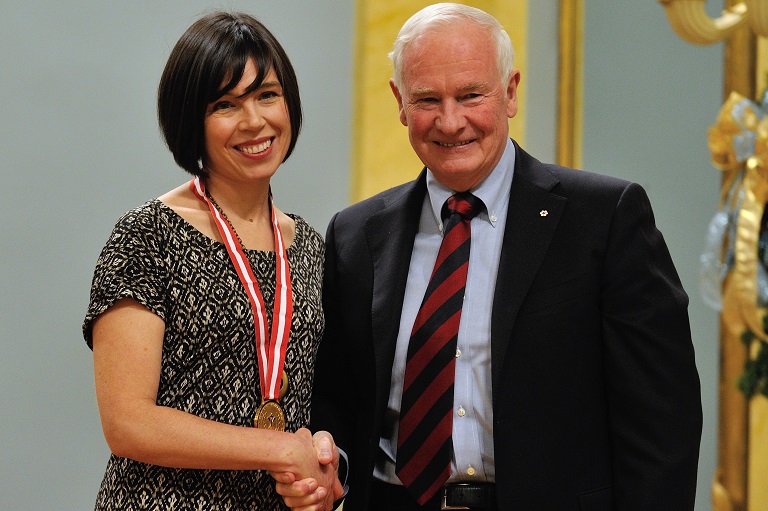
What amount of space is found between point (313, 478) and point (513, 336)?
1.78 ft

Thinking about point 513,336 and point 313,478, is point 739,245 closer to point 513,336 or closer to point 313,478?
point 513,336

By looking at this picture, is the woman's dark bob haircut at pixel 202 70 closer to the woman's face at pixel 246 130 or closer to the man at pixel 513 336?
the woman's face at pixel 246 130

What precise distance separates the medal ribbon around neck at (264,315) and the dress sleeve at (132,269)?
16 cm

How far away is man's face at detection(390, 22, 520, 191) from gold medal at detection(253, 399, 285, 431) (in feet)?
2.27

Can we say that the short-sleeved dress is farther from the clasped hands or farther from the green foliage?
the green foliage

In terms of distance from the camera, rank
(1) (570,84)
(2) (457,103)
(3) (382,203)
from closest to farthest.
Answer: (2) (457,103), (3) (382,203), (1) (570,84)

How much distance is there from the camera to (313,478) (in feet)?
7.34

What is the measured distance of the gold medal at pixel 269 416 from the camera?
223 cm

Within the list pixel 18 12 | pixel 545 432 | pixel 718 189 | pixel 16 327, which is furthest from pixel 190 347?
pixel 718 189

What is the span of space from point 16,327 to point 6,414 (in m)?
0.28

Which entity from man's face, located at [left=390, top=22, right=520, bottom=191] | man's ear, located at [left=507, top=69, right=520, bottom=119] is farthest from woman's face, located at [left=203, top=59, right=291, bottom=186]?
man's ear, located at [left=507, top=69, right=520, bottom=119]

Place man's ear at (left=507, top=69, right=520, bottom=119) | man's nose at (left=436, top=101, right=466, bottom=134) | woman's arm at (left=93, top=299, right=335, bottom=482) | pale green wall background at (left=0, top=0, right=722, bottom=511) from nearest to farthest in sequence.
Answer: woman's arm at (left=93, top=299, right=335, bottom=482), man's nose at (left=436, top=101, right=466, bottom=134), man's ear at (left=507, top=69, right=520, bottom=119), pale green wall background at (left=0, top=0, right=722, bottom=511)

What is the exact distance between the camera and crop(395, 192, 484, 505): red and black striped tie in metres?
2.33

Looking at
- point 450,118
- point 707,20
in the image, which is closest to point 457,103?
point 450,118
